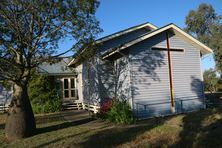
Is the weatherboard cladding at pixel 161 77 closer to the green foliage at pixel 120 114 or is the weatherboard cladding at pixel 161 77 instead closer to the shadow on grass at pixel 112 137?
the green foliage at pixel 120 114

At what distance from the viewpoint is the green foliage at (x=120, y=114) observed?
13.2 metres

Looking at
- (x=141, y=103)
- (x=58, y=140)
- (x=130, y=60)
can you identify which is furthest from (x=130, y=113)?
(x=58, y=140)

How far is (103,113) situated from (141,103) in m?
2.35

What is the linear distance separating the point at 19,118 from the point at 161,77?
351 inches

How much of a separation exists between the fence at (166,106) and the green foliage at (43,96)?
841 centimetres

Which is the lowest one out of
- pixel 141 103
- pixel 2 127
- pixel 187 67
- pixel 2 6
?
pixel 2 127

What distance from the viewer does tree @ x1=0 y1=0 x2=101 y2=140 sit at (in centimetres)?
1110

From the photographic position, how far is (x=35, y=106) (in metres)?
20.9

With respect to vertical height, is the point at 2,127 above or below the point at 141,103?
below

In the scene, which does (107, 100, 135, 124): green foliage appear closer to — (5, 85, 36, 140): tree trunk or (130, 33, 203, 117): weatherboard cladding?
(130, 33, 203, 117): weatherboard cladding

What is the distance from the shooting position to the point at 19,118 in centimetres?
1107

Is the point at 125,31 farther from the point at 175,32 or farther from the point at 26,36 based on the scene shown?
the point at 26,36

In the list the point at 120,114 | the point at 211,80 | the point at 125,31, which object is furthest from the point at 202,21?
the point at 120,114

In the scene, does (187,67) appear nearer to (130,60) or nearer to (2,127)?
(130,60)
